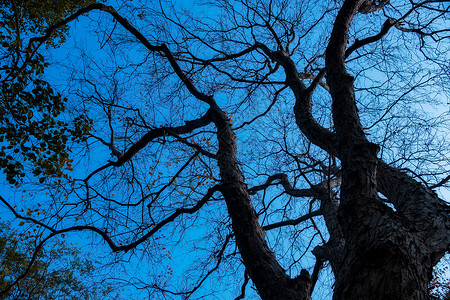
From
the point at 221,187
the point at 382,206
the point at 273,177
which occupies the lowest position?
the point at 382,206

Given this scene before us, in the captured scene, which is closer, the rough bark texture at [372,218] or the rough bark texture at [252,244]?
the rough bark texture at [372,218]

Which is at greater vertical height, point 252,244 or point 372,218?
point 252,244

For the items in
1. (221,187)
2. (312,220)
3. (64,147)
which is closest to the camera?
(221,187)

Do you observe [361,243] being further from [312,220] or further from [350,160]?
[312,220]

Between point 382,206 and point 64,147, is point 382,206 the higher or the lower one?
the lower one

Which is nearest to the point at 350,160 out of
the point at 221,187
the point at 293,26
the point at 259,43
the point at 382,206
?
the point at 382,206

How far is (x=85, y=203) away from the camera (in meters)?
4.12

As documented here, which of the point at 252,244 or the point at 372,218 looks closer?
the point at 372,218

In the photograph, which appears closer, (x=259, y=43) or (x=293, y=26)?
(x=259, y=43)

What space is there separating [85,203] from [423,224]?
3912 millimetres

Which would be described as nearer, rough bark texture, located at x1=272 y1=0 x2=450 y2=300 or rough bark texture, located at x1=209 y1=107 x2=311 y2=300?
rough bark texture, located at x1=272 y1=0 x2=450 y2=300

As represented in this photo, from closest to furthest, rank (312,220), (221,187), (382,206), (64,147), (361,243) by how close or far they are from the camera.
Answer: (361,243)
(382,206)
(221,187)
(64,147)
(312,220)

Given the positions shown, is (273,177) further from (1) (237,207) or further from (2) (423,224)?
(2) (423,224)

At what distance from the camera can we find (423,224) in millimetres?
2049
